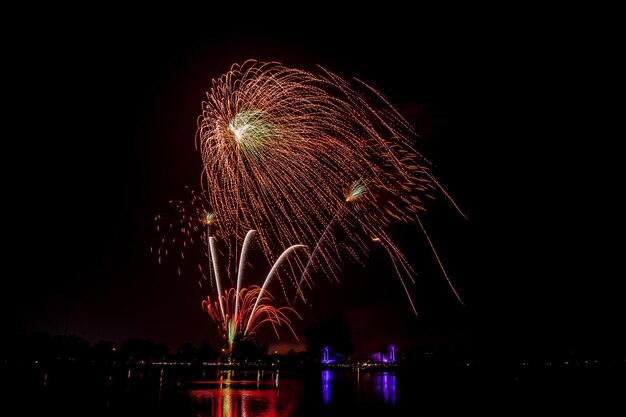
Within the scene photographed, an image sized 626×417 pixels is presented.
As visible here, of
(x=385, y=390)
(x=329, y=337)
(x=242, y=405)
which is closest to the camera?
(x=242, y=405)

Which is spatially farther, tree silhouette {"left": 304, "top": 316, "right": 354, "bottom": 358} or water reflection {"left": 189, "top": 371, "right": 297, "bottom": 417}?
tree silhouette {"left": 304, "top": 316, "right": 354, "bottom": 358}

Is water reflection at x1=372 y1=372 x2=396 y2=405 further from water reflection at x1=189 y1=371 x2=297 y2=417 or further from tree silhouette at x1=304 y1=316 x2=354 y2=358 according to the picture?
tree silhouette at x1=304 y1=316 x2=354 y2=358

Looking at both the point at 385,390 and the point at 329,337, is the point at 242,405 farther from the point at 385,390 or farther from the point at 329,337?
the point at 329,337

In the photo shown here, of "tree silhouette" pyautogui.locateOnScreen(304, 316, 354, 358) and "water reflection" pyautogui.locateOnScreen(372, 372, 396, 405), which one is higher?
"tree silhouette" pyautogui.locateOnScreen(304, 316, 354, 358)

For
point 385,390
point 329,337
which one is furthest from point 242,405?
point 329,337

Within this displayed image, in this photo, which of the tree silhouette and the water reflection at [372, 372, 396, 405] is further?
the tree silhouette

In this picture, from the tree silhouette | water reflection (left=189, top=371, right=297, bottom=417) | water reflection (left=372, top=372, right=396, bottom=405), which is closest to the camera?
water reflection (left=189, top=371, right=297, bottom=417)

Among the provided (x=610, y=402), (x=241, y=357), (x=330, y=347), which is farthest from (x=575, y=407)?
(x=330, y=347)

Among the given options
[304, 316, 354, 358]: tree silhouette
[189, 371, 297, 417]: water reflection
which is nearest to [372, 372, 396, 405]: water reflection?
[189, 371, 297, 417]: water reflection

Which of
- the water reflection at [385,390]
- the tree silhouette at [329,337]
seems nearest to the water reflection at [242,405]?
the water reflection at [385,390]

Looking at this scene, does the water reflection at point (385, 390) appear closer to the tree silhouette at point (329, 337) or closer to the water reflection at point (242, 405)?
the water reflection at point (242, 405)

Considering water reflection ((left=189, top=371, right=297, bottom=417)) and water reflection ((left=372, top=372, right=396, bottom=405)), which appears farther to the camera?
water reflection ((left=372, top=372, right=396, bottom=405))

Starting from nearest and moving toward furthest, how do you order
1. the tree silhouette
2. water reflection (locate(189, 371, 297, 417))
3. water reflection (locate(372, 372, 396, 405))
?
water reflection (locate(189, 371, 297, 417)) → water reflection (locate(372, 372, 396, 405)) → the tree silhouette

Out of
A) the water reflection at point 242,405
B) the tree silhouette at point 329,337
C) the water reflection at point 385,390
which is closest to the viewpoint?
the water reflection at point 242,405
